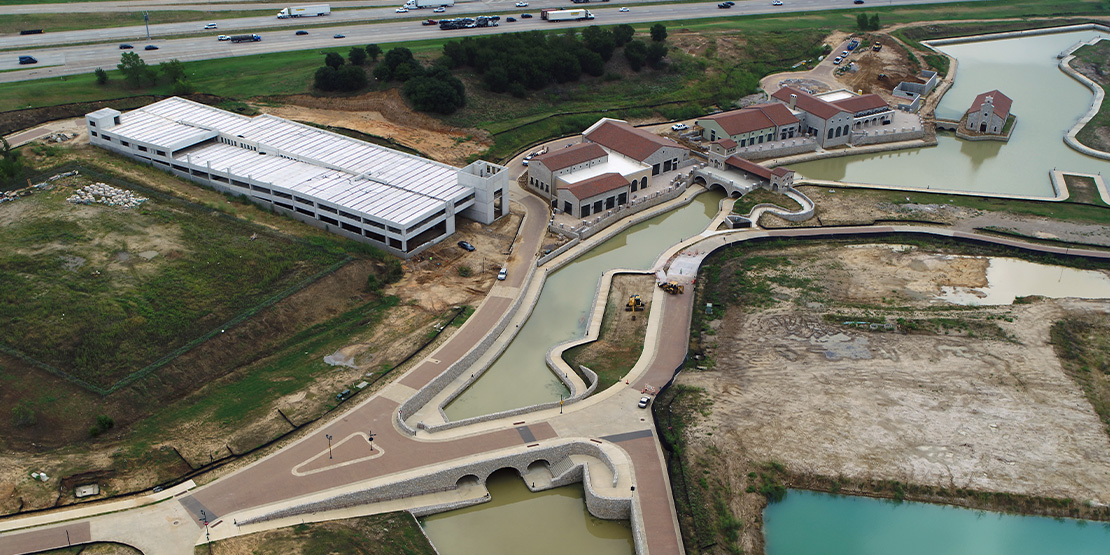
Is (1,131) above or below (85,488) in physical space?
above

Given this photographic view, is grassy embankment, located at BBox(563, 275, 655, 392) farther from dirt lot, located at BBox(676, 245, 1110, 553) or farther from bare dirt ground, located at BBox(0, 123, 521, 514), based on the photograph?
bare dirt ground, located at BBox(0, 123, 521, 514)

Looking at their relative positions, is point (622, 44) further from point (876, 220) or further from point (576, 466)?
point (576, 466)

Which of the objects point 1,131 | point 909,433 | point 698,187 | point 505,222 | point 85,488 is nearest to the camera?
point 85,488

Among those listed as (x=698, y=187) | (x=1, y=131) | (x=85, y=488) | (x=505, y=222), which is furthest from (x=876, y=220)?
(x=1, y=131)

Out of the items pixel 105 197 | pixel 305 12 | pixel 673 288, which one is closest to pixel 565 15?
pixel 305 12

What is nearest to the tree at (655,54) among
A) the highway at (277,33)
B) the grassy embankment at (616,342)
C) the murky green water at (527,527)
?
the highway at (277,33)

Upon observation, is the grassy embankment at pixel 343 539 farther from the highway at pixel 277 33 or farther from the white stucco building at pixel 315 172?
the highway at pixel 277 33

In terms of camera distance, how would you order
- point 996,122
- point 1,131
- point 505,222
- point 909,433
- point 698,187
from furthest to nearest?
point 996,122 → point 698,187 → point 1,131 → point 505,222 → point 909,433

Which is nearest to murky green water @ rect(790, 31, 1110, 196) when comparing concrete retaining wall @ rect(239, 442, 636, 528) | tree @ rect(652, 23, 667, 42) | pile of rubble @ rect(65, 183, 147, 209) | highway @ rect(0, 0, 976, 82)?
tree @ rect(652, 23, 667, 42)
